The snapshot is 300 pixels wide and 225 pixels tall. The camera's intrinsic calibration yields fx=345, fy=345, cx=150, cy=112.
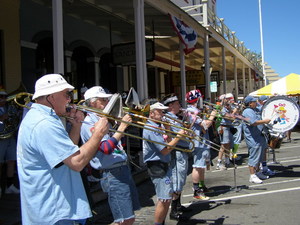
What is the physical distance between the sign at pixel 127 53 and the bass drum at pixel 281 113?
12.5 feet

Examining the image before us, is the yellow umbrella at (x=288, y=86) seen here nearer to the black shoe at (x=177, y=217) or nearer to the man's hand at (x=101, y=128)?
the black shoe at (x=177, y=217)

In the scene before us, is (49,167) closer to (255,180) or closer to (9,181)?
(9,181)

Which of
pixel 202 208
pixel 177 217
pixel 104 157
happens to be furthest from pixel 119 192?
pixel 202 208

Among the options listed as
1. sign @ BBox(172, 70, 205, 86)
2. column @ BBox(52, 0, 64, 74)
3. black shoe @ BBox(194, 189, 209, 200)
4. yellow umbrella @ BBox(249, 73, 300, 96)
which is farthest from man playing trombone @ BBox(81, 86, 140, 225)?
sign @ BBox(172, 70, 205, 86)

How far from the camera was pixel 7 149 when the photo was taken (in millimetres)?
6066

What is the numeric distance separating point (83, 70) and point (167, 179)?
8.21 m

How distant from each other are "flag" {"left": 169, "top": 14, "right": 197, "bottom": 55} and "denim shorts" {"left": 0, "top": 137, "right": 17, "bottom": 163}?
5.32 meters

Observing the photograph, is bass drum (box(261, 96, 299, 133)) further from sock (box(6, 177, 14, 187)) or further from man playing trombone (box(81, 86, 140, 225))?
sock (box(6, 177, 14, 187))

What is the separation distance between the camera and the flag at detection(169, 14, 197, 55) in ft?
31.0

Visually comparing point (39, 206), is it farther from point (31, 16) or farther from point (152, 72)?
point (152, 72)

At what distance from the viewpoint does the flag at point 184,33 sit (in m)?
9.44

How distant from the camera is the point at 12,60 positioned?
323 inches

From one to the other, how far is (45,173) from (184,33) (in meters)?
8.25

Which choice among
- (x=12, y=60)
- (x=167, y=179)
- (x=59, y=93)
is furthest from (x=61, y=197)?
(x=12, y=60)
